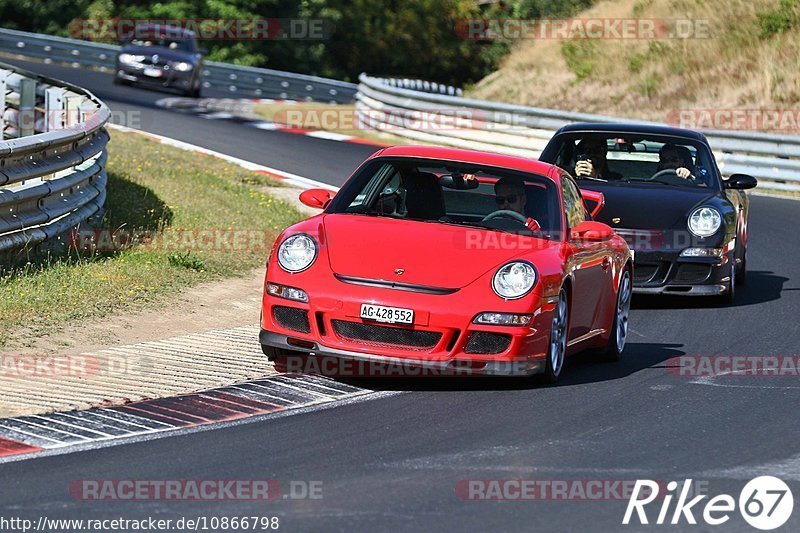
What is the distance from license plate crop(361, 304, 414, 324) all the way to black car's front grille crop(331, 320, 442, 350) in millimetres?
61

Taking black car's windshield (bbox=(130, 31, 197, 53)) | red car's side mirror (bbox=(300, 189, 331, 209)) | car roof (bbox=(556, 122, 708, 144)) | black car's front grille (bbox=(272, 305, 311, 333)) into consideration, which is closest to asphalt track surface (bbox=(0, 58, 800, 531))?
black car's front grille (bbox=(272, 305, 311, 333))

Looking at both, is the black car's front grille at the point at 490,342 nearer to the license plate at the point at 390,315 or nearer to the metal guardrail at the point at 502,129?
the license plate at the point at 390,315

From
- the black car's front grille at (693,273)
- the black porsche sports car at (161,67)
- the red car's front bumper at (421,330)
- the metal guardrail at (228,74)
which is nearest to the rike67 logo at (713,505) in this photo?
the red car's front bumper at (421,330)

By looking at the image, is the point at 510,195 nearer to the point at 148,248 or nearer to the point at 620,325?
the point at 620,325

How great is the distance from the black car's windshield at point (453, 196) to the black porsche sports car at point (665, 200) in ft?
9.49

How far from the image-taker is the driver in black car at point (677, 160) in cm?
1356

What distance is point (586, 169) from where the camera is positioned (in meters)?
13.6

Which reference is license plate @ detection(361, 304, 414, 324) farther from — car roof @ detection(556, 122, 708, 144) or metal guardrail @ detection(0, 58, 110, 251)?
car roof @ detection(556, 122, 708, 144)

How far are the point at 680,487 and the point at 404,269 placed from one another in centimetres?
256

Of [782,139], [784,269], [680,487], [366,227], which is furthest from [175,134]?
[680,487]

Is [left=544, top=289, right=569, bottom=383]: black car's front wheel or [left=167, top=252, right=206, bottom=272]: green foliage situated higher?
A: [left=544, top=289, right=569, bottom=383]: black car's front wheel

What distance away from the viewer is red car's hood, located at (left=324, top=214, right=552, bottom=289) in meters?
8.64

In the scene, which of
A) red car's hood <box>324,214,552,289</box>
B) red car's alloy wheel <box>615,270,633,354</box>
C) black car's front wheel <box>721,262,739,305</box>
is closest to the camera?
red car's hood <box>324,214,552,289</box>

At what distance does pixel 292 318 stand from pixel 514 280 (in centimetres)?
132
